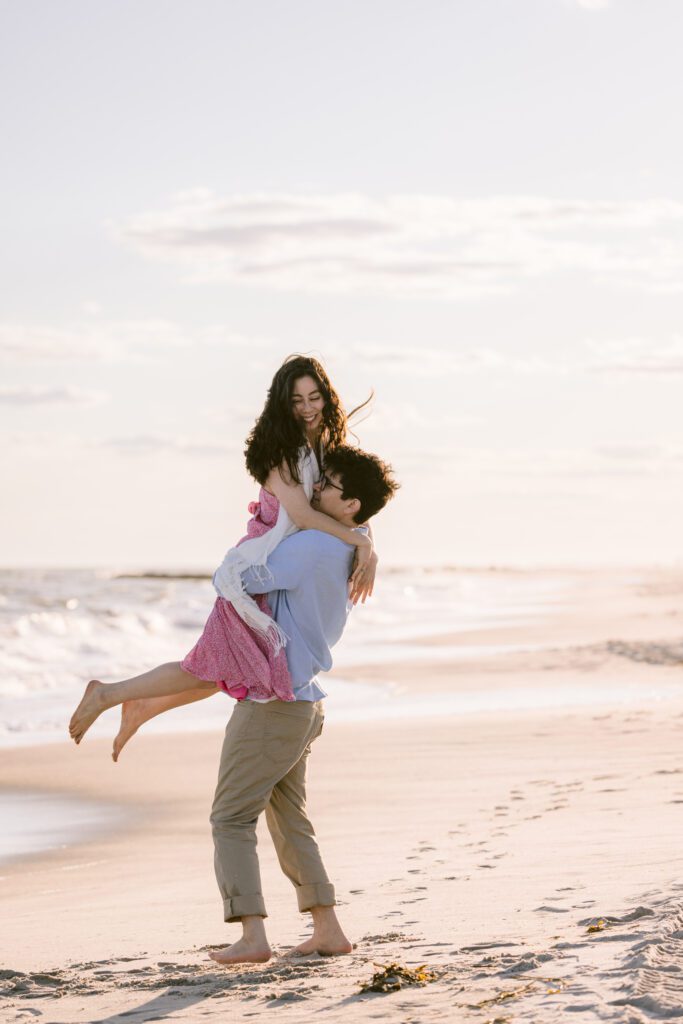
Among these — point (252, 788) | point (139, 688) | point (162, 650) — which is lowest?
point (162, 650)

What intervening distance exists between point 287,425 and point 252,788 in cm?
120

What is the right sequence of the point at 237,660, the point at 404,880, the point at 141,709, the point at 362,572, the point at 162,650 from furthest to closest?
the point at 162,650 → the point at 404,880 → the point at 141,709 → the point at 362,572 → the point at 237,660

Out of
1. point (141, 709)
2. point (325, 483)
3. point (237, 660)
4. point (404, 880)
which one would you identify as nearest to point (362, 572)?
point (325, 483)

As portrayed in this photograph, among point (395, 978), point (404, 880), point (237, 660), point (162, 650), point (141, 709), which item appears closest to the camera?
point (395, 978)

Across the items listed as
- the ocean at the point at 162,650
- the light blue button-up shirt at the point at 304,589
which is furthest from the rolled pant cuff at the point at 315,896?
the ocean at the point at 162,650

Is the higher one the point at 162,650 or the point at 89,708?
the point at 89,708

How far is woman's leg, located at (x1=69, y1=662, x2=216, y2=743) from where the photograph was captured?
4.49 meters

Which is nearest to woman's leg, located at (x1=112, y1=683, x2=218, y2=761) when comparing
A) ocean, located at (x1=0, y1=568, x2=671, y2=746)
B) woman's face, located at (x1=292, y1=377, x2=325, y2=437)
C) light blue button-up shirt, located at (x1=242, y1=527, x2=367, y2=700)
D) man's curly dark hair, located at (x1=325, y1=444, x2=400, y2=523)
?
light blue button-up shirt, located at (x1=242, y1=527, x2=367, y2=700)

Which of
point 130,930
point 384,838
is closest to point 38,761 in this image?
point 384,838

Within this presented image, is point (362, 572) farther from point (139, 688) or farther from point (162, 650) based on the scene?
point (162, 650)

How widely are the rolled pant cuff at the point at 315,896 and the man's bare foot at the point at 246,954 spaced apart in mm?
196

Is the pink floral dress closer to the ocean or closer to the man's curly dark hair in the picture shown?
the man's curly dark hair

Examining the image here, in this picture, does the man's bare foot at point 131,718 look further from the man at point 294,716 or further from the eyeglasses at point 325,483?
the eyeglasses at point 325,483

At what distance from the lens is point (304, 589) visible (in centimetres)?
441
